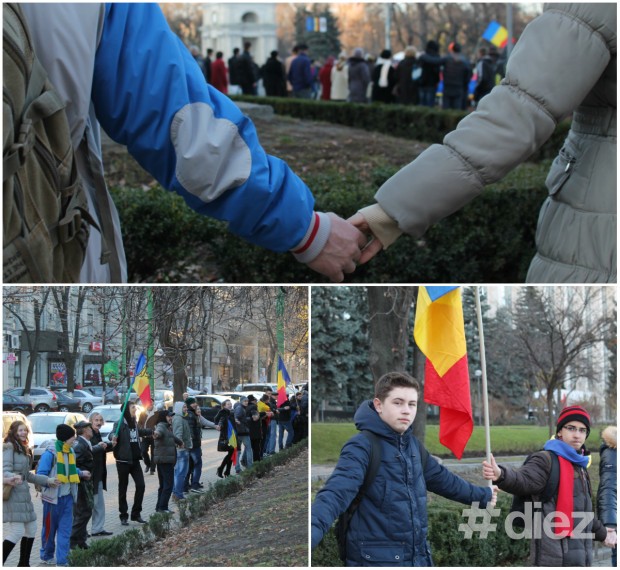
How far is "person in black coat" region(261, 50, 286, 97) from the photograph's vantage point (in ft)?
93.6

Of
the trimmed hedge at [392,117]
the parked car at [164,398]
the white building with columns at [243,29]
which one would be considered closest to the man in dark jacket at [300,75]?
the trimmed hedge at [392,117]

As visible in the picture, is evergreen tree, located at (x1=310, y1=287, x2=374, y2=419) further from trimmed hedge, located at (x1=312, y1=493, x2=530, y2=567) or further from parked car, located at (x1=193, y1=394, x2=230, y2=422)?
trimmed hedge, located at (x1=312, y1=493, x2=530, y2=567)

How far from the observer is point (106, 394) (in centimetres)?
295

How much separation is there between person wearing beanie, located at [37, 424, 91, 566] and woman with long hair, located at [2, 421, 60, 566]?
2 cm

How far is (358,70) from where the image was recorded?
24.7 meters

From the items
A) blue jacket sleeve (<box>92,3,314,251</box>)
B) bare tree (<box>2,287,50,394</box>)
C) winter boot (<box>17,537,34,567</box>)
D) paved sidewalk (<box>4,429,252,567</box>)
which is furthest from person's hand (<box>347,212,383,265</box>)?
winter boot (<box>17,537,34,567</box>)

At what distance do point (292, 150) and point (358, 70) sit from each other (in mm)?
13455

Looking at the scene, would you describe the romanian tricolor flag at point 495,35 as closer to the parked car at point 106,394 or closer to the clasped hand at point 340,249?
the clasped hand at point 340,249

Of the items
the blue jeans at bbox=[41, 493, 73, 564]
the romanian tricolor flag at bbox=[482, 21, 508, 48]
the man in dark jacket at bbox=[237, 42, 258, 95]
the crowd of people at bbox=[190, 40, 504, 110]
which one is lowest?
the blue jeans at bbox=[41, 493, 73, 564]

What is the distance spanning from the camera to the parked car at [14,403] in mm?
2883

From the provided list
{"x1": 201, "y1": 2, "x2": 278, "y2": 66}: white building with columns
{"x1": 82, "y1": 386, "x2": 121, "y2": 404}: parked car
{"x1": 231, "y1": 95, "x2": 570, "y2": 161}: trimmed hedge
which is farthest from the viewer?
{"x1": 201, "y1": 2, "x2": 278, "y2": 66}: white building with columns

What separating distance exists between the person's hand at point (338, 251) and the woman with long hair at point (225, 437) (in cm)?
90

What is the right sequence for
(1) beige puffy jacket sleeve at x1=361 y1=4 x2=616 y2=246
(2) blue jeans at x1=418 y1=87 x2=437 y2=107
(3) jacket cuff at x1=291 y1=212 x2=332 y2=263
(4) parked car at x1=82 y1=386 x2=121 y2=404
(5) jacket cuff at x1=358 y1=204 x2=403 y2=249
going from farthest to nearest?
(2) blue jeans at x1=418 y1=87 x2=437 y2=107, (5) jacket cuff at x1=358 y1=204 x2=403 y2=249, (3) jacket cuff at x1=291 y1=212 x2=332 y2=263, (1) beige puffy jacket sleeve at x1=361 y1=4 x2=616 y2=246, (4) parked car at x1=82 y1=386 x2=121 y2=404

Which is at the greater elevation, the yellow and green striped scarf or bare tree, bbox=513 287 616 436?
bare tree, bbox=513 287 616 436
